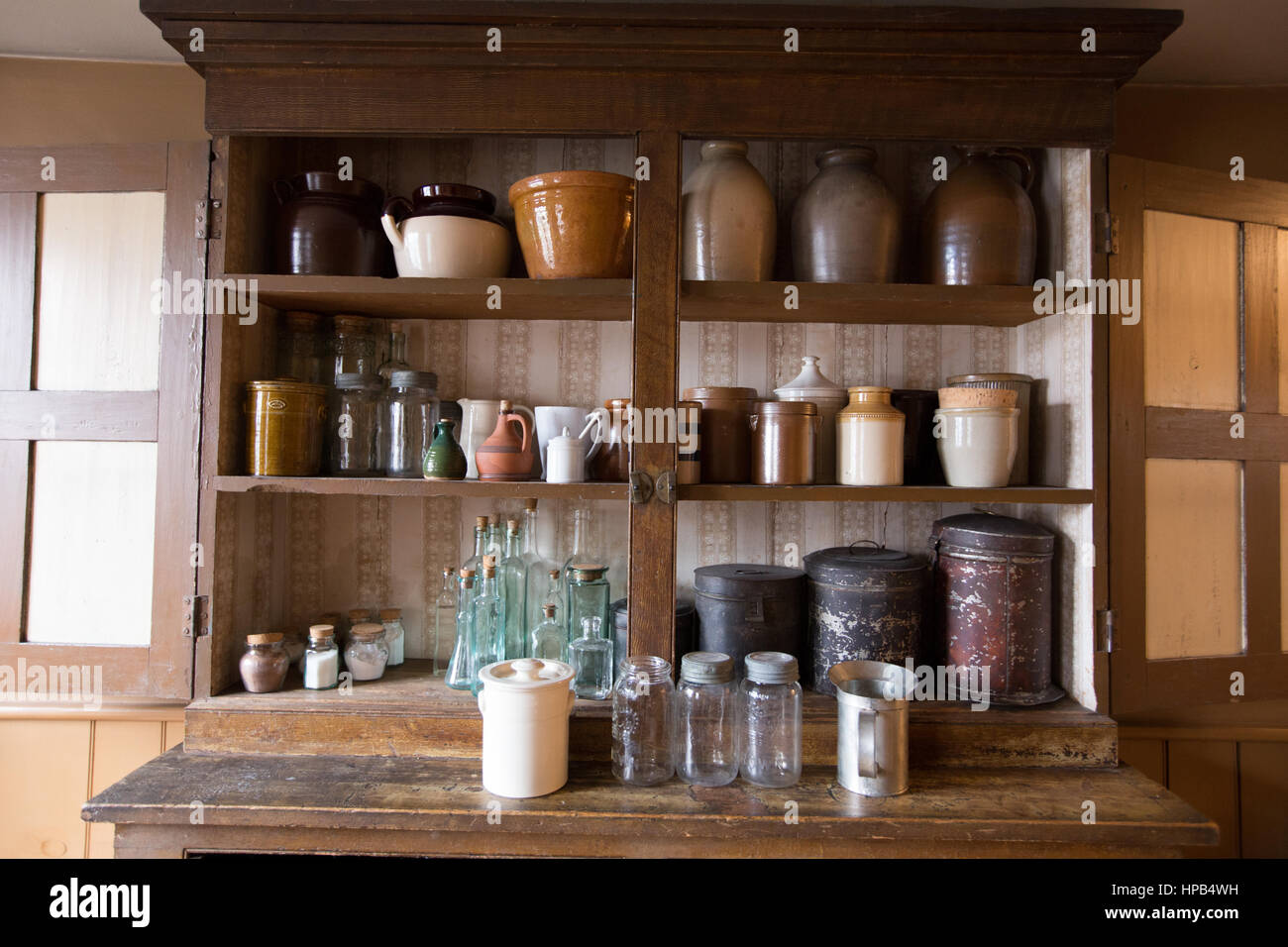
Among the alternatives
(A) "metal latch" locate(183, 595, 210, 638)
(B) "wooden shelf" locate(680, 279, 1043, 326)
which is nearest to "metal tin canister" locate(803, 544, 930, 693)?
(B) "wooden shelf" locate(680, 279, 1043, 326)

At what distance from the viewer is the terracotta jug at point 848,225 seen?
160 centimetres

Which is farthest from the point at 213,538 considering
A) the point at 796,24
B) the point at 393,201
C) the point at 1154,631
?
the point at 1154,631

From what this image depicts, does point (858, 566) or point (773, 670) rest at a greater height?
point (858, 566)

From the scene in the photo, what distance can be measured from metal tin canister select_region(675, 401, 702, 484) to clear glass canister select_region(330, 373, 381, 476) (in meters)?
0.74

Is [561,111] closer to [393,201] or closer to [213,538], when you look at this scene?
[393,201]

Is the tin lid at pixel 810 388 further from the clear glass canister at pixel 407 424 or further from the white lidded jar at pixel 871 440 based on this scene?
the clear glass canister at pixel 407 424

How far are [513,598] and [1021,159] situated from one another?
1605mm

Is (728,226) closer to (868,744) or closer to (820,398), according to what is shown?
(820,398)

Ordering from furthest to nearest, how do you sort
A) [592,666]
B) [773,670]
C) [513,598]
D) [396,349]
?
[396,349]
[513,598]
[592,666]
[773,670]

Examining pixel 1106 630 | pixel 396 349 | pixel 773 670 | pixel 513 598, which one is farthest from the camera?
pixel 396 349

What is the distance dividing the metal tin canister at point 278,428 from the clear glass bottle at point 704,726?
0.97m

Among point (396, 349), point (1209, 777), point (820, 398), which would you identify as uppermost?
point (396, 349)

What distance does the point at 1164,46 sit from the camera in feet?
5.88

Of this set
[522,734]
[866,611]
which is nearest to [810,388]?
[866,611]
